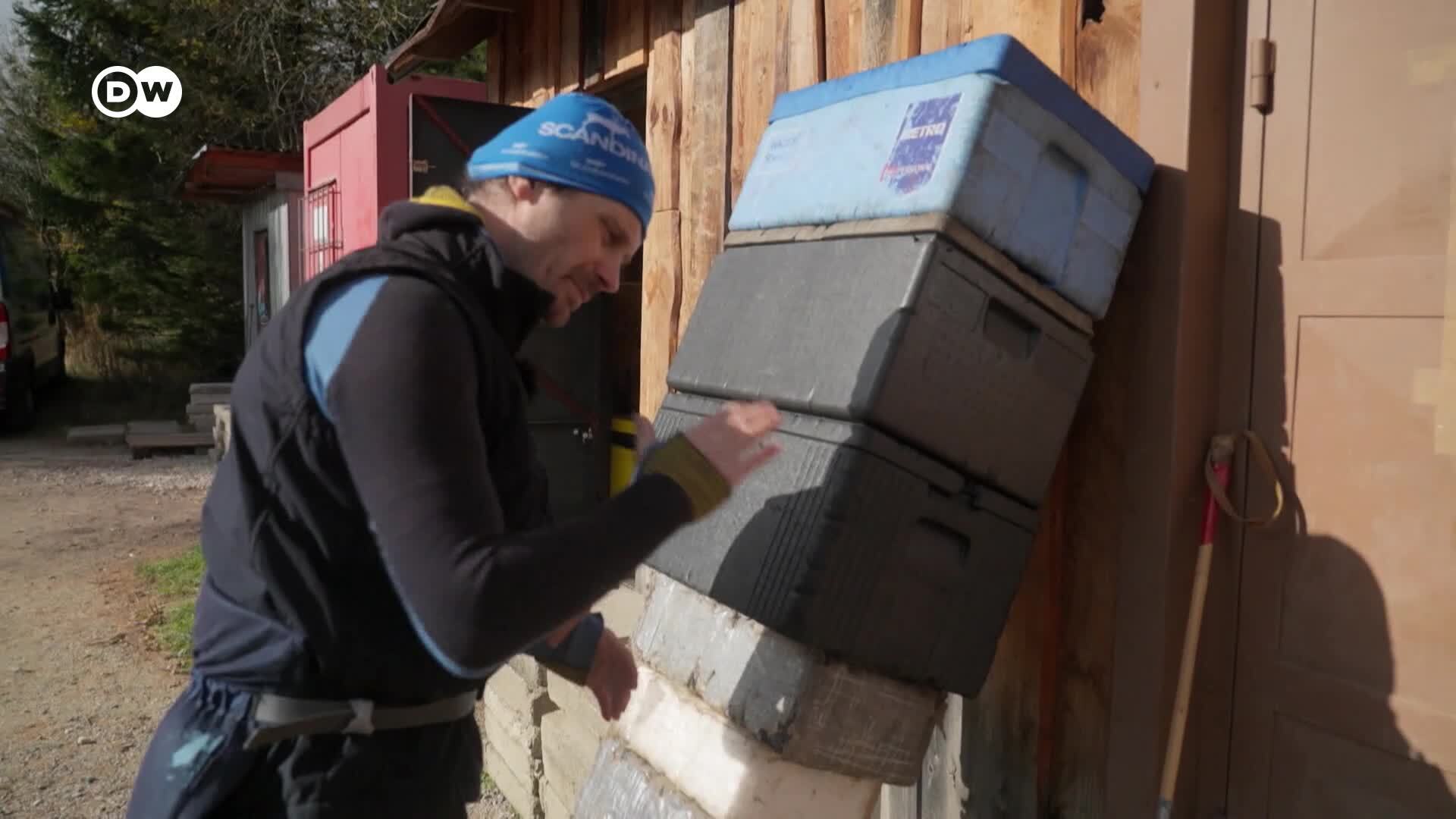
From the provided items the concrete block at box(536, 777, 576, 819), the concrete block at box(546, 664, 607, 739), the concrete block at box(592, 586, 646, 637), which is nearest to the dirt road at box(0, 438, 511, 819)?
→ the concrete block at box(536, 777, 576, 819)

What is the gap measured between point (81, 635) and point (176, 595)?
0.80 metres

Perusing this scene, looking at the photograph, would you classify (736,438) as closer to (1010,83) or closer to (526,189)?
(526,189)

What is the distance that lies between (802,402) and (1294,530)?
1.05m

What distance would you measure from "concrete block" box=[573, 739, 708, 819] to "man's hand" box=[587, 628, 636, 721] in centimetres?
15

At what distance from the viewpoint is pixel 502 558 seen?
1.34 metres

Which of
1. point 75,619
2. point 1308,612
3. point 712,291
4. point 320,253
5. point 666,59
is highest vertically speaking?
point 666,59

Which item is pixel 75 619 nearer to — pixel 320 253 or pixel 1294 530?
pixel 320 253

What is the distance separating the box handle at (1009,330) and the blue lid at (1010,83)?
39 cm

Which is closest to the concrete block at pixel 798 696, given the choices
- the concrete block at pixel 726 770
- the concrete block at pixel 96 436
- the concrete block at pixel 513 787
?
the concrete block at pixel 726 770

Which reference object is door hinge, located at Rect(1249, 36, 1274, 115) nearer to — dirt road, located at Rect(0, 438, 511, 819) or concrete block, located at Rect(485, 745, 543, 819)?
concrete block, located at Rect(485, 745, 543, 819)

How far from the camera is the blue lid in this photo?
6.63 feet

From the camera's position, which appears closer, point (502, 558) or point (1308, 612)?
point (502, 558)

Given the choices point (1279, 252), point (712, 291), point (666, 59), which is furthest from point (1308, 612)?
point (666, 59)

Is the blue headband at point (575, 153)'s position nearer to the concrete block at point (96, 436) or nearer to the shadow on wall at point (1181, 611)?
the shadow on wall at point (1181, 611)
